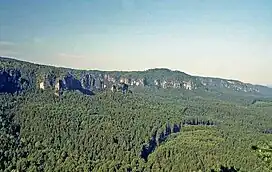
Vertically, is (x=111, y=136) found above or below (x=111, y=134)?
below

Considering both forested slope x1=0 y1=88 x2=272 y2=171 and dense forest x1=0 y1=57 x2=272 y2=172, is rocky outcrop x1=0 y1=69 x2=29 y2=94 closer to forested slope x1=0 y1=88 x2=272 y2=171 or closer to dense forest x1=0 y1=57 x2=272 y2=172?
dense forest x1=0 y1=57 x2=272 y2=172

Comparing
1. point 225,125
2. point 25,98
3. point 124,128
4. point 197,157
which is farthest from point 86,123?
point 225,125

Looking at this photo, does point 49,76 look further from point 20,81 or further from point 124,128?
point 124,128

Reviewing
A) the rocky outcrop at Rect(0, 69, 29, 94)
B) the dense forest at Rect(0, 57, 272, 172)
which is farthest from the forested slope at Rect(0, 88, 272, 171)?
the rocky outcrop at Rect(0, 69, 29, 94)

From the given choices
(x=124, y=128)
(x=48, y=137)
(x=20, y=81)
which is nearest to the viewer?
(x=48, y=137)

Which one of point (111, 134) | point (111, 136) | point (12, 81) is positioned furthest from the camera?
point (12, 81)

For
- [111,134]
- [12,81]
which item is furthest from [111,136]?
[12,81]

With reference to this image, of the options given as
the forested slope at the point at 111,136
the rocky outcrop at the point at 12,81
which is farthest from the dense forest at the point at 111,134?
the rocky outcrop at the point at 12,81

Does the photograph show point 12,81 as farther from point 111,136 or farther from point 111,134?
point 111,136

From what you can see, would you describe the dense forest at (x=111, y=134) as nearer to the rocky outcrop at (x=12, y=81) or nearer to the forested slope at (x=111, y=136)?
the forested slope at (x=111, y=136)
